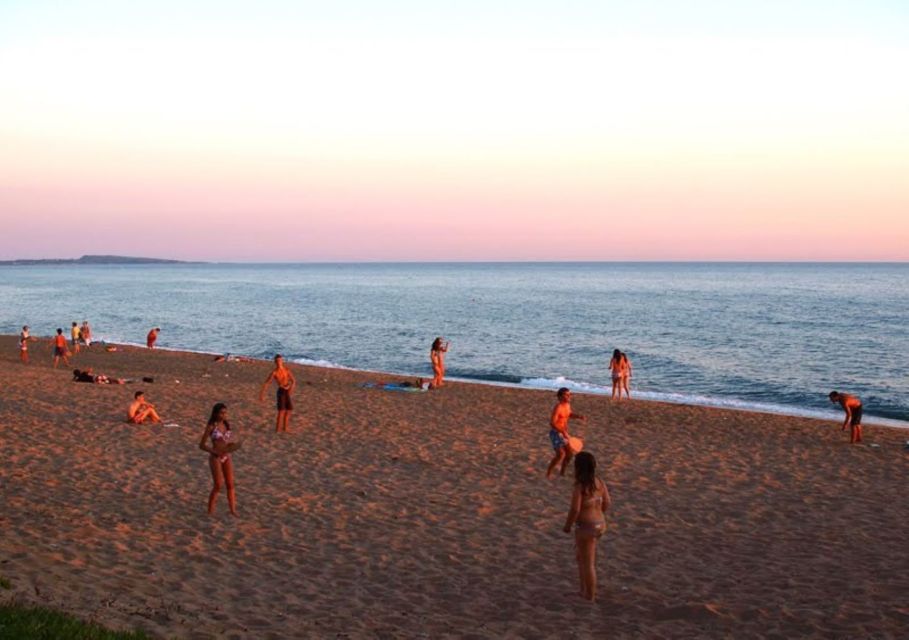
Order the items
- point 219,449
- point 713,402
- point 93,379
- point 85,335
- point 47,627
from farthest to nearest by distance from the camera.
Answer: point 85,335 → point 713,402 → point 93,379 → point 219,449 → point 47,627

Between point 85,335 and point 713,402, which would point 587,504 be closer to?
point 713,402

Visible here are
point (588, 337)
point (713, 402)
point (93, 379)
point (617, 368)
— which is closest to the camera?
point (93, 379)

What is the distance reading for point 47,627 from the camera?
575 centimetres

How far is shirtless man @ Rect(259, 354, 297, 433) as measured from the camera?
52.0 feet

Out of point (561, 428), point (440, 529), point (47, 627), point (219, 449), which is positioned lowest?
point (440, 529)

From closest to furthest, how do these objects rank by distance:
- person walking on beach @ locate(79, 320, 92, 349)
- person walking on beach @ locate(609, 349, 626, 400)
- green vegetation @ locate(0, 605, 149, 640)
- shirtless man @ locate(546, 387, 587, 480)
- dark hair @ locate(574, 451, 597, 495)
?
green vegetation @ locate(0, 605, 149, 640)
dark hair @ locate(574, 451, 597, 495)
shirtless man @ locate(546, 387, 587, 480)
person walking on beach @ locate(609, 349, 626, 400)
person walking on beach @ locate(79, 320, 92, 349)

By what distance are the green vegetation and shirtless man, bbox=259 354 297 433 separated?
9547 millimetres

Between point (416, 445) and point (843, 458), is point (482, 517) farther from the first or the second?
point (843, 458)

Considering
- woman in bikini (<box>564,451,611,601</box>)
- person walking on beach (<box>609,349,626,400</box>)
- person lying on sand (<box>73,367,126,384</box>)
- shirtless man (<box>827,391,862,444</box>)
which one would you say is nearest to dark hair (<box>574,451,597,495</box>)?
woman in bikini (<box>564,451,611,601</box>)

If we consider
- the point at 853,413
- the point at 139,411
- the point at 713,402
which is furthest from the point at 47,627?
the point at 713,402

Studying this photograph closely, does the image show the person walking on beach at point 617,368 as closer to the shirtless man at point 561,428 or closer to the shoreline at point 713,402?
the shoreline at point 713,402

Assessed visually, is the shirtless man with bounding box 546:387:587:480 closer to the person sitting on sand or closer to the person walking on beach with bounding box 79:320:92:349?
the person sitting on sand

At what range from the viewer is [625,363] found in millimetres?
24297

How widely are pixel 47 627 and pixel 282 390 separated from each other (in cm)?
1066
